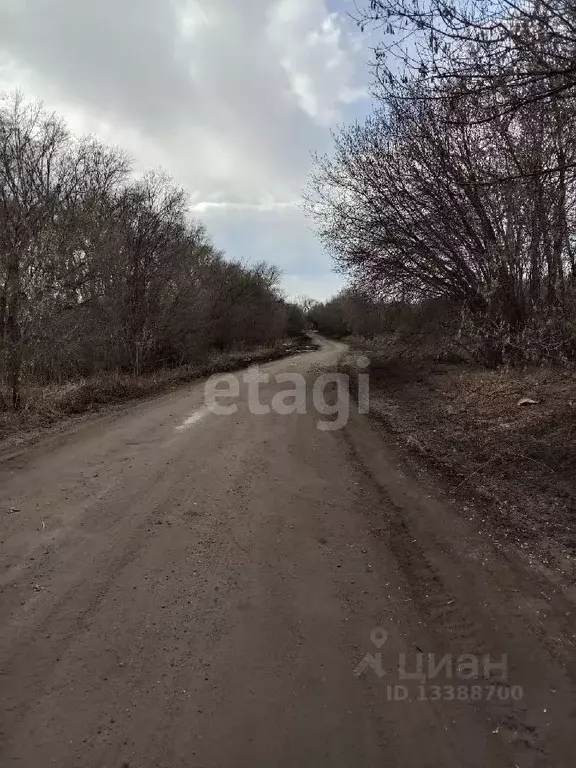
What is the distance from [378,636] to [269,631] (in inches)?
27.1

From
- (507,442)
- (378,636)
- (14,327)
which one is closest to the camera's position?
(378,636)

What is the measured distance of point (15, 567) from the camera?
3.78 m

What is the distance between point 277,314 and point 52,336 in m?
36.8

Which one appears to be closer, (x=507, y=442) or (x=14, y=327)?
(x=507, y=442)

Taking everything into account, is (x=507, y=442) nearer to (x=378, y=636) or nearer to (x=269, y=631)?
(x=378, y=636)

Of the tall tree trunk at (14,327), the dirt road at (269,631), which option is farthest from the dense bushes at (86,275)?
the dirt road at (269,631)

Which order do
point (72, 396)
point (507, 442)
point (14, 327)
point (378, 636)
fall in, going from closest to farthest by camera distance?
point (378, 636) → point (507, 442) → point (14, 327) → point (72, 396)

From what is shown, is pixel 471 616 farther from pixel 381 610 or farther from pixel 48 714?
pixel 48 714

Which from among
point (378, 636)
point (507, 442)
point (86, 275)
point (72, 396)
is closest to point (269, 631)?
point (378, 636)

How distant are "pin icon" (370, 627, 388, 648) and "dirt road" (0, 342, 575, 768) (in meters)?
0.01

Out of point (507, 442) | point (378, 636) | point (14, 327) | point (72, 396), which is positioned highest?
point (14, 327)

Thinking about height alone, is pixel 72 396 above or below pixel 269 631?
above

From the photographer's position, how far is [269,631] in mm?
3039

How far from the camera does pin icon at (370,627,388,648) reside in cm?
293
